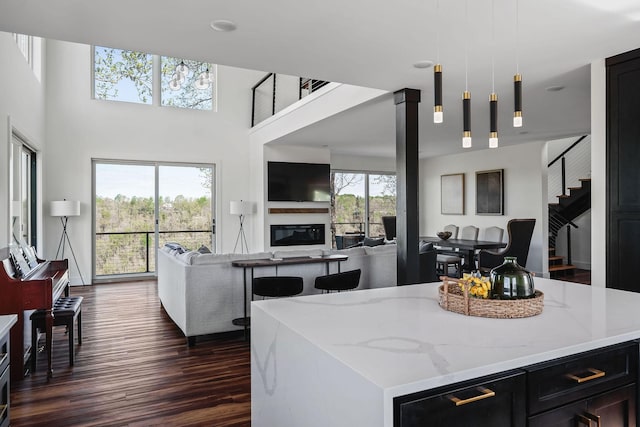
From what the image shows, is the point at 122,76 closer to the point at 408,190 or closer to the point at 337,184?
the point at 337,184

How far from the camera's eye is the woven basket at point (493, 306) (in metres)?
1.77

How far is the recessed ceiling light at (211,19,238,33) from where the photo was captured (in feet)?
9.56

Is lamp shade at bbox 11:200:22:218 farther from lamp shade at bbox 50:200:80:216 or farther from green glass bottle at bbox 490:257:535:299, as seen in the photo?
green glass bottle at bbox 490:257:535:299

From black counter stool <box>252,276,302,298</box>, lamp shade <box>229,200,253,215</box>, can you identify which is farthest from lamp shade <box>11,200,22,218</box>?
lamp shade <box>229,200,253,215</box>

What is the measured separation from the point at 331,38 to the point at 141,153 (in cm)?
586

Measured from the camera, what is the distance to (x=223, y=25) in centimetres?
296

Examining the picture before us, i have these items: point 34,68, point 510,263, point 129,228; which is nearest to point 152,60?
point 34,68

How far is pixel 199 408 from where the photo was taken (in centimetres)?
286

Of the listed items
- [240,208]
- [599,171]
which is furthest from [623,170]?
[240,208]

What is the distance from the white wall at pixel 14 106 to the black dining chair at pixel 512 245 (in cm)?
626

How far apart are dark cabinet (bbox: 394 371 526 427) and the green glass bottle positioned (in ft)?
1.85

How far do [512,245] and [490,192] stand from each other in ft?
7.31

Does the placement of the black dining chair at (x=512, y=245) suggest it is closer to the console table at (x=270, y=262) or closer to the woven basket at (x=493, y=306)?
the console table at (x=270, y=262)

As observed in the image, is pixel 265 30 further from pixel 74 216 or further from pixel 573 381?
pixel 74 216
